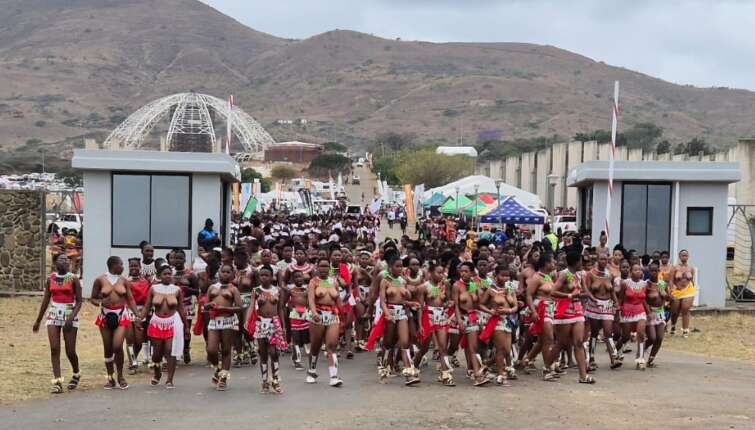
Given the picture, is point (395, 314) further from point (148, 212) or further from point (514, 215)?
point (514, 215)

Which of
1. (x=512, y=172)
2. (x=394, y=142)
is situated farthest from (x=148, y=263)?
(x=394, y=142)

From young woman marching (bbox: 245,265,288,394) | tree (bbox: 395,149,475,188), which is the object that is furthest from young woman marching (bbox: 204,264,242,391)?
tree (bbox: 395,149,475,188)

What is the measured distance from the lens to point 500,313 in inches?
534

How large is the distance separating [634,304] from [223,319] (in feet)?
19.7

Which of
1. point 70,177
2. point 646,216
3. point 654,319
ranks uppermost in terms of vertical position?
point 70,177

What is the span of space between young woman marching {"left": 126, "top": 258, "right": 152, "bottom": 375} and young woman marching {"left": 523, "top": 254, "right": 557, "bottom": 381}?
4.96 meters

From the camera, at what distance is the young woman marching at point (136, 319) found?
13586 millimetres

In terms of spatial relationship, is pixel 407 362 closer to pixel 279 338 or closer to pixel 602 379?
pixel 279 338

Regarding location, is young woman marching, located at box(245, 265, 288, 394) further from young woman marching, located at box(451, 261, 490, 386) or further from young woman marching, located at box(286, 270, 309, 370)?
young woman marching, located at box(451, 261, 490, 386)

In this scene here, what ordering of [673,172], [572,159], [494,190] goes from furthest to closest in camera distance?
[572,159]
[494,190]
[673,172]

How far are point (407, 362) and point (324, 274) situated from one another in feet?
5.08

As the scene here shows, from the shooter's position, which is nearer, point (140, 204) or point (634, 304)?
point (634, 304)

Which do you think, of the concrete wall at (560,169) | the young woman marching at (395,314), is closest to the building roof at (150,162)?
the young woman marching at (395,314)

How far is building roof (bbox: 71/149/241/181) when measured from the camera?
22797 millimetres
